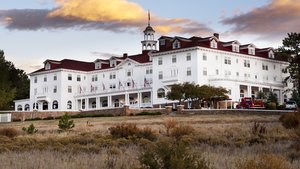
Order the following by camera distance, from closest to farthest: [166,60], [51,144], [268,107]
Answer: [51,144]
[268,107]
[166,60]

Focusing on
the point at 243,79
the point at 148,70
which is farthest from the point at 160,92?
the point at 243,79

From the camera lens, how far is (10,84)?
101125mm

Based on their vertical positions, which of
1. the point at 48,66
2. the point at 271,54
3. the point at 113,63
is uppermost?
the point at 271,54

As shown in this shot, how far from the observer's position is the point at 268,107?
229 feet

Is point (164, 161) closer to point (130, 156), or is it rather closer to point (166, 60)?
point (130, 156)

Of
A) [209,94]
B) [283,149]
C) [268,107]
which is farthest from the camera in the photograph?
[209,94]

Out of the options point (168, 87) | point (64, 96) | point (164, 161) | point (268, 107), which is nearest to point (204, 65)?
point (168, 87)

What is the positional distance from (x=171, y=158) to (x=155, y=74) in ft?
272

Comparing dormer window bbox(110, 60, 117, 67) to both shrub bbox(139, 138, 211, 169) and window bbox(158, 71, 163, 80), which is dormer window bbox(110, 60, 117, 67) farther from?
shrub bbox(139, 138, 211, 169)

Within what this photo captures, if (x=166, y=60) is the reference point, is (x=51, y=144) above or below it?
below

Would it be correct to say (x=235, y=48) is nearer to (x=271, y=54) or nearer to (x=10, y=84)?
(x=271, y=54)

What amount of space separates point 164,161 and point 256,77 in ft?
284

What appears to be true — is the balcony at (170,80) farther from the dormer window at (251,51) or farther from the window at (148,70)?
the dormer window at (251,51)

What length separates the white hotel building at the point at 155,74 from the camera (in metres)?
90.5
